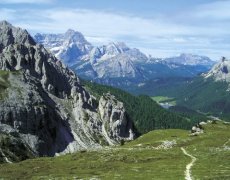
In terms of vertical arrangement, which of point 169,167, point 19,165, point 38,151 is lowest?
point 38,151

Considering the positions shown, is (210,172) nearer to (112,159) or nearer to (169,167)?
(169,167)

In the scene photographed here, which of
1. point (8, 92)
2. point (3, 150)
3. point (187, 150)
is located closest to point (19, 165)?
point (3, 150)

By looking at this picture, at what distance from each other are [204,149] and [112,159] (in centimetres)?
2983

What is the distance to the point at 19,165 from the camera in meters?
121

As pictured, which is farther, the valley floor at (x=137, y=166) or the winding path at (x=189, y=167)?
the valley floor at (x=137, y=166)

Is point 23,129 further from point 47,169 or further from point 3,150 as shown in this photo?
point 47,169

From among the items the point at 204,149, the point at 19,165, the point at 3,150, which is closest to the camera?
the point at 19,165

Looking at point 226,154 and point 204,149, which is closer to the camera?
point 226,154

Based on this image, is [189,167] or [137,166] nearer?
[189,167]

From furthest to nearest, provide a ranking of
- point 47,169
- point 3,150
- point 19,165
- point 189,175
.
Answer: point 3,150 < point 19,165 < point 47,169 < point 189,175

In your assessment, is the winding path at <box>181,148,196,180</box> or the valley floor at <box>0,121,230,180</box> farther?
the valley floor at <box>0,121,230,180</box>

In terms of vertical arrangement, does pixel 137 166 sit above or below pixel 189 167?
below

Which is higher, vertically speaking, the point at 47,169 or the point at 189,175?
the point at 189,175

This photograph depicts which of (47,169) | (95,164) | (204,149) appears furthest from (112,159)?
(204,149)
